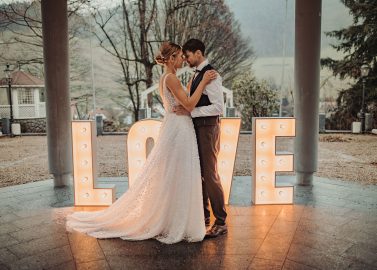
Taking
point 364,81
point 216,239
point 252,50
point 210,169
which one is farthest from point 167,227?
point 252,50

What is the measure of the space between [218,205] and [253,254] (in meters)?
0.70

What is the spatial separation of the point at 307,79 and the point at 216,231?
310cm

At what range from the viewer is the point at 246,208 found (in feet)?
15.0

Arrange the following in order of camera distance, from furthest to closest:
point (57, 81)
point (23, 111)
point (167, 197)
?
1. point (23, 111)
2. point (57, 81)
3. point (167, 197)

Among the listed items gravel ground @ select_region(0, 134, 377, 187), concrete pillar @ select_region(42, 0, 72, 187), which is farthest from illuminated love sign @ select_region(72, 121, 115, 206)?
gravel ground @ select_region(0, 134, 377, 187)

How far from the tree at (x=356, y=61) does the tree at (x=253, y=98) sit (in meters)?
4.44

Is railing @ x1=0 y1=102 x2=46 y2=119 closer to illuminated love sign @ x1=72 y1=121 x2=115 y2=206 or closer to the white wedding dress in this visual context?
illuminated love sign @ x1=72 y1=121 x2=115 y2=206

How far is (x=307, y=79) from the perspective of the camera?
5.61m

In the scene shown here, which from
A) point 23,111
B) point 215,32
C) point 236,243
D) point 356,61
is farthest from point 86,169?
point 23,111

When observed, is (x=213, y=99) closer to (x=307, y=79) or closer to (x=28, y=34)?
(x=307, y=79)

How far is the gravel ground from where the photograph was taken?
7883 mm

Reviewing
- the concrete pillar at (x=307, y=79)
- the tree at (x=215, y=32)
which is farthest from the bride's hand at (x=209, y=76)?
the tree at (x=215, y=32)

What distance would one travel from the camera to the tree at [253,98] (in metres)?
19.6

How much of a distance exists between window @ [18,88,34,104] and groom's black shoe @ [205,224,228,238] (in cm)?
2819
